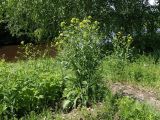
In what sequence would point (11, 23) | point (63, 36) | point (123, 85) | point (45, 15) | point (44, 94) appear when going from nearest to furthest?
1. point (44, 94)
2. point (63, 36)
3. point (123, 85)
4. point (45, 15)
5. point (11, 23)

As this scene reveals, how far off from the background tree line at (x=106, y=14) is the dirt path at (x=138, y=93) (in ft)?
22.2

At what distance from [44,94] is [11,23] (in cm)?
1104

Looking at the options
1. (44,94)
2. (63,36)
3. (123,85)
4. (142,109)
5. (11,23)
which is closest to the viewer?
(142,109)

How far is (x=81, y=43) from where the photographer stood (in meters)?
7.16

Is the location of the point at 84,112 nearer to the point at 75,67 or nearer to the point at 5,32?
the point at 75,67

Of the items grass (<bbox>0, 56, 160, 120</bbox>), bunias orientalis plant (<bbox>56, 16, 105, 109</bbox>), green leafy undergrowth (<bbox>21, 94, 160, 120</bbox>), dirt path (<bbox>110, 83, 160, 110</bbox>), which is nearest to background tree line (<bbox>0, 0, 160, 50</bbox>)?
dirt path (<bbox>110, 83, 160, 110</bbox>)

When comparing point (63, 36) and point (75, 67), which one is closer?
point (75, 67)

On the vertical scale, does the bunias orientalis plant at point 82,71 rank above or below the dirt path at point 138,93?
above

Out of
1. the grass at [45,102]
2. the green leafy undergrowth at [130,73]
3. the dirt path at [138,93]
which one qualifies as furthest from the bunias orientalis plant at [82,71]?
the green leafy undergrowth at [130,73]

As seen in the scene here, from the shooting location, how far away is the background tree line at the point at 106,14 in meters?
14.9

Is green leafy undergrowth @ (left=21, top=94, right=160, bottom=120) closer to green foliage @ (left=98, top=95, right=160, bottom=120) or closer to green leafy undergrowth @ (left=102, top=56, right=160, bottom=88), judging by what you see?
green foliage @ (left=98, top=95, right=160, bottom=120)

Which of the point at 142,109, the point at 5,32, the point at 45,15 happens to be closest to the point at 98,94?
the point at 142,109

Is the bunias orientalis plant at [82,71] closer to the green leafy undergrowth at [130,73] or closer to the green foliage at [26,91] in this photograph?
the green foliage at [26,91]

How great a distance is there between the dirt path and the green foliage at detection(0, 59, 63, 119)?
1.07 metres
